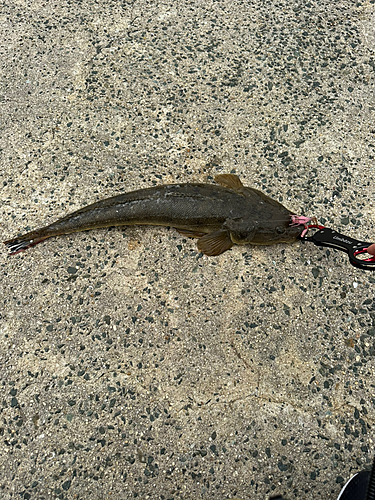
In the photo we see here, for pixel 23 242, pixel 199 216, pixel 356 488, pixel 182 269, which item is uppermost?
pixel 199 216

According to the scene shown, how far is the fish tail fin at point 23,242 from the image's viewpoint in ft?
10.5

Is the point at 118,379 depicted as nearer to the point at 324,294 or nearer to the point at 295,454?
the point at 295,454

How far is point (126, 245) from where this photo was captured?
3.24m

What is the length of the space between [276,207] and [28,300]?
2.15 m

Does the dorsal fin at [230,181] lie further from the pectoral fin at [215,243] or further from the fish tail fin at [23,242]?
the fish tail fin at [23,242]

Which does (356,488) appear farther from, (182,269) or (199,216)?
(199,216)

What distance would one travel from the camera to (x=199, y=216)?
10.0ft

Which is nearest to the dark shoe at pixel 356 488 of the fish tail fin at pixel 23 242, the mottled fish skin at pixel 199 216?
the mottled fish skin at pixel 199 216

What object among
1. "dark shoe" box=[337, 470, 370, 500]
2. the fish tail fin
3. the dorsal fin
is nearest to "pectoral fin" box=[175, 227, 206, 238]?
the dorsal fin

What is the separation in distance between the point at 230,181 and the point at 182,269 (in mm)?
873

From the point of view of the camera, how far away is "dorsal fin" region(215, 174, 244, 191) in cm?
325

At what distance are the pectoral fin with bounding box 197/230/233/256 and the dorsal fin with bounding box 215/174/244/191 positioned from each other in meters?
0.44

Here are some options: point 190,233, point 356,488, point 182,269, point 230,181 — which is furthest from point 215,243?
point 356,488

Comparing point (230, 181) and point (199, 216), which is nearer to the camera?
point (199, 216)
